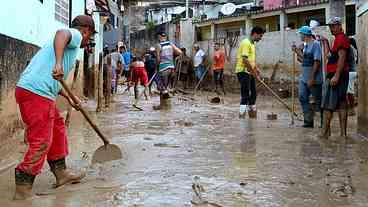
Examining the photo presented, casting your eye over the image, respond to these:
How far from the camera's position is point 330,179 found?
5.04 metres

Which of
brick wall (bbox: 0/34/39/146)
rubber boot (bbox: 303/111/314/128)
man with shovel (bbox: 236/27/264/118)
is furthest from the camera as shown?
man with shovel (bbox: 236/27/264/118)

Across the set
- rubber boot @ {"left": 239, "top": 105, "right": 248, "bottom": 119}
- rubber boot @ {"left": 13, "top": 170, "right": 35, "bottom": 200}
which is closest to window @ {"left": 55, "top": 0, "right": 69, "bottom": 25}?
rubber boot @ {"left": 239, "top": 105, "right": 248, "bottom": 119}

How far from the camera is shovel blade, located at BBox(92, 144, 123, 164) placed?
18.3 ft

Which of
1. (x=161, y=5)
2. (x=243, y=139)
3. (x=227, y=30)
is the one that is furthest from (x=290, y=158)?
(x=161, y=5)

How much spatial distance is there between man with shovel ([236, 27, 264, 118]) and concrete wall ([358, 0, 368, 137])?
2346 millimetres

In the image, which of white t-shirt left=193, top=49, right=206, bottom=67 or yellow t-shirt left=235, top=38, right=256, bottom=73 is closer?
yellow t-shirt left=235, top=38, right=256, bottom=73

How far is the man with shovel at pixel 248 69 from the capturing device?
10.5 meters

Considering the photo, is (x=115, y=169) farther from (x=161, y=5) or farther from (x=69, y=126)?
(x=161, y=5)

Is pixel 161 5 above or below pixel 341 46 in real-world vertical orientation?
above

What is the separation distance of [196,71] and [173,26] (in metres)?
8.43

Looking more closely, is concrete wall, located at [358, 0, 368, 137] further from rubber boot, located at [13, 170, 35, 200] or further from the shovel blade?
rubber boot, located at [13, 170, 35, 200]

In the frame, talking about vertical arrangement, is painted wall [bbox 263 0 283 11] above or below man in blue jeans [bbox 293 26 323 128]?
above

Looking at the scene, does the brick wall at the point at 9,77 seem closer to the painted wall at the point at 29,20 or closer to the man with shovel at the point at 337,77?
the painted wall at the point at 29,20

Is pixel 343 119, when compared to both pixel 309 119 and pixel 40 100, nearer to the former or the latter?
pixel 309 119
